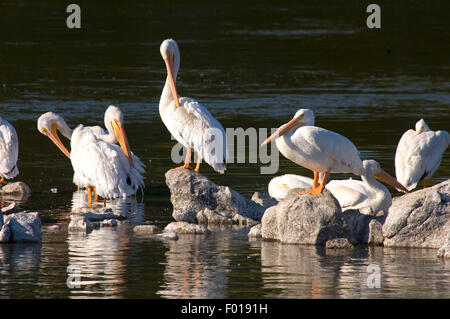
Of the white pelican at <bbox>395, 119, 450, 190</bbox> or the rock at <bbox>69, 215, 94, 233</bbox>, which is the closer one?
the rock at <bbox>69, 215, 94, 233</bbox>

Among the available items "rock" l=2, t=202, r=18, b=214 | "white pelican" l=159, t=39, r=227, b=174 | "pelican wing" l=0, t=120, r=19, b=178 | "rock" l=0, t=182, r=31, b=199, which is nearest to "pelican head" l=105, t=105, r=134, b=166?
"white pelican" l=159, t=39, r=227, b=174

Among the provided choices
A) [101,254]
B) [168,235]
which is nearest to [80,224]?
[168,235]

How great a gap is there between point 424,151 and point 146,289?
16.7 ft

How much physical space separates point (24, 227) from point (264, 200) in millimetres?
2756

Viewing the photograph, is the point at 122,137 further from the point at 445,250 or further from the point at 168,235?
the point at 445,250

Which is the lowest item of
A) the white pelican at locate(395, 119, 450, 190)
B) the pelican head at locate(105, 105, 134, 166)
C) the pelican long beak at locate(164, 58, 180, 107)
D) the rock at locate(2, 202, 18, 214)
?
the rock at locate(2, 202, 18, 214)

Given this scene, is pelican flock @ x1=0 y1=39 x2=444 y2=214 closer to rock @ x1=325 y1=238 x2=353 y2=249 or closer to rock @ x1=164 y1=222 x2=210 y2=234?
rock @ x1=325 y1=238 x2=353 y2=249

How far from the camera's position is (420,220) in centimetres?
938

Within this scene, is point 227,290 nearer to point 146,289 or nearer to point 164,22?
point 146,289

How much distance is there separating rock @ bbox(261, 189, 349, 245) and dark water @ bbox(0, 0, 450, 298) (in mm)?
187

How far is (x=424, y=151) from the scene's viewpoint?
1195 centimetres

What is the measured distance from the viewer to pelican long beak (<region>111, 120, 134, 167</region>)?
11.6 meters

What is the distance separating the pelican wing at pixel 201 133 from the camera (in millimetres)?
11148

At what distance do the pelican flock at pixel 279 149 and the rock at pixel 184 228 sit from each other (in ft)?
3.37
